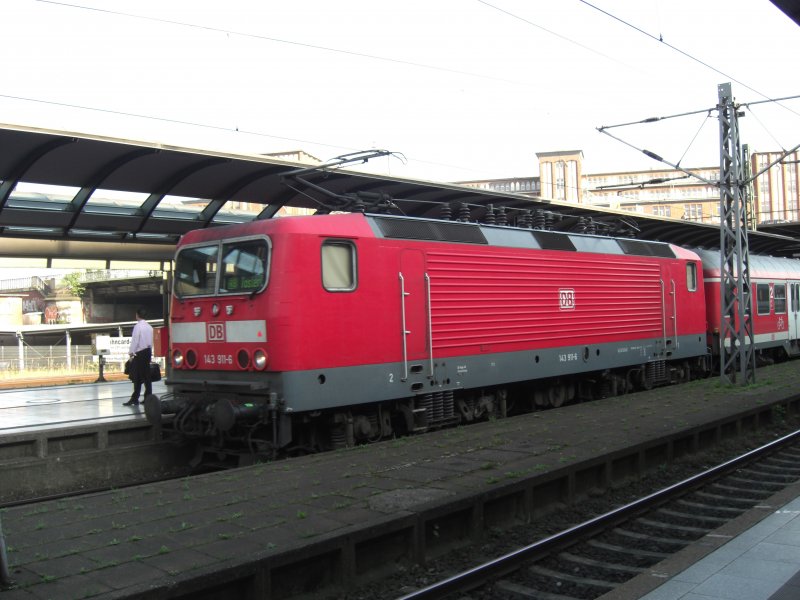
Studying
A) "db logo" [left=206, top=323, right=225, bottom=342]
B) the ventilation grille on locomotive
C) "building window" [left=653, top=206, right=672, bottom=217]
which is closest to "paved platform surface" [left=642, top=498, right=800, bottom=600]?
the ventilation grille on locomotive

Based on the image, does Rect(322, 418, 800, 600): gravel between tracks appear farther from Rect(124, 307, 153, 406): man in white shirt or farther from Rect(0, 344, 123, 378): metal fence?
Rect(0, 344, 123, 378): metal fence

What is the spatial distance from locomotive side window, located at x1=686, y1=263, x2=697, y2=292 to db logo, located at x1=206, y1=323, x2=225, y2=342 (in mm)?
12654

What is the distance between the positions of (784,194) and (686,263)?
313 ft

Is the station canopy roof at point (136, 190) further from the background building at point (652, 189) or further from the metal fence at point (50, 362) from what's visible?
the background building at point (652, 189)

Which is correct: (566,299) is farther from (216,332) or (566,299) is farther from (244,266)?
(216,332)

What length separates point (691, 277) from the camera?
1833 cm

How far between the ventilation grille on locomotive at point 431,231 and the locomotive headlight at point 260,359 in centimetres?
251

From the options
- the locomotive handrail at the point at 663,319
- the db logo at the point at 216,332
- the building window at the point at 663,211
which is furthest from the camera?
the building window at the point at 663,211

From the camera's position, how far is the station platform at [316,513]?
489cm

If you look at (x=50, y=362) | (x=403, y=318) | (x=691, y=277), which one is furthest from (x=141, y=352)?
(x=50, y=362)

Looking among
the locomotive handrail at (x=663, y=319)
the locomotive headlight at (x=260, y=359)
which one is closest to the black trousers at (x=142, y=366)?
the locomotive headlight at (x=260, y=359)

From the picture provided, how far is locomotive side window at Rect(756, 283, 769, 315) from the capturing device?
22566 millimetres

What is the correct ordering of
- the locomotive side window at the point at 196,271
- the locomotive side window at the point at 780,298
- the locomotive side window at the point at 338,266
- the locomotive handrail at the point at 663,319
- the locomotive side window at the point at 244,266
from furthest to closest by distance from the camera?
the locomotive side window at the point at 780,298
the locomotive handrail at the point at 663,319
the locomotive side window at the point at 196,271
the locomotive side window at the point at 338,266
the locomotive side window at the point at 244,266

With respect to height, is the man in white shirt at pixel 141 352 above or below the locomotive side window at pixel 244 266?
below
